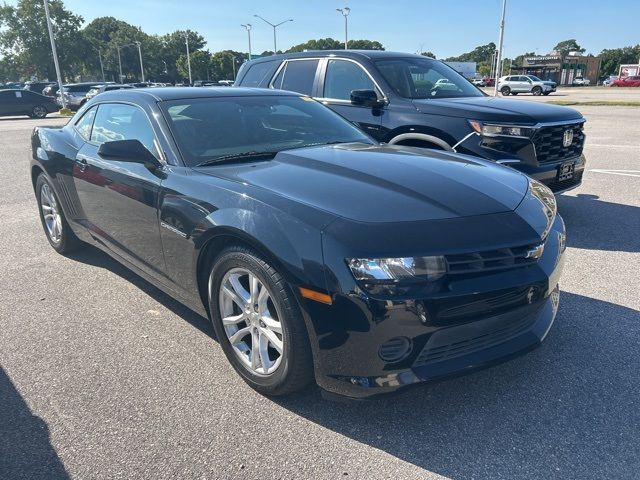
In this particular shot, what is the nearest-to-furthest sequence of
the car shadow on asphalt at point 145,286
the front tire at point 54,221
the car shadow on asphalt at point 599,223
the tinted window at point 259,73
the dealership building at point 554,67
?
the car shadow on asphalt at point 145,286 → the front tire at point 54,221 → the car shadow on asphalt at point 599,223 → the tinted window at point 259,73 → the dealership building at point 554,67

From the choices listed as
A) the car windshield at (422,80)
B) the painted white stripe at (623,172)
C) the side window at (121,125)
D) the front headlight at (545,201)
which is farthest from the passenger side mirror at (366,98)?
the painted white stripe at (623,172)

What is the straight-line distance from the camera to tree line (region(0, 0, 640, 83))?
8169cm

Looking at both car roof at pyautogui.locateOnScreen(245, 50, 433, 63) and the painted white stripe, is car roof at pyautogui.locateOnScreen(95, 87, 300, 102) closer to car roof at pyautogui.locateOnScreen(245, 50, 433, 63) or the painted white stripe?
car roof at pyautogui.locateOnScreen(245, 50, 433, 63)

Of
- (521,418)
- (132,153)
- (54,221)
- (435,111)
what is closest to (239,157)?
(132,153)

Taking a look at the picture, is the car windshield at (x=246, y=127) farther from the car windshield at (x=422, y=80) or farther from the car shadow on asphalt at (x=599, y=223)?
the car shadow on asphalt at (x=599, y=223)

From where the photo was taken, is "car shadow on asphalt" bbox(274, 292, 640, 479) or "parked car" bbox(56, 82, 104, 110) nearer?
"car shadow on asphalt" bbox(274, 292, 640, 479)

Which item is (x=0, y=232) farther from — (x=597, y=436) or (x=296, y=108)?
(x=597, y=436)

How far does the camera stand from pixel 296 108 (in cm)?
398

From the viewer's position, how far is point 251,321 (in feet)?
8.82

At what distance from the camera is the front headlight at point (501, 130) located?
502cm

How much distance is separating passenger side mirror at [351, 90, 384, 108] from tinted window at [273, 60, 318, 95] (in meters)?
1.10

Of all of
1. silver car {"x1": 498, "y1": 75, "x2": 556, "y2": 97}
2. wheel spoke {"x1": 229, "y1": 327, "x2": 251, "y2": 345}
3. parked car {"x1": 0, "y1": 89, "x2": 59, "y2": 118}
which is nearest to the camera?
wheel spoke {"x1": 229, "y1": 327, "x2": 251, "y2": 345}

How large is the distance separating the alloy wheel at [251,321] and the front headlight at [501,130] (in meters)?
3.39

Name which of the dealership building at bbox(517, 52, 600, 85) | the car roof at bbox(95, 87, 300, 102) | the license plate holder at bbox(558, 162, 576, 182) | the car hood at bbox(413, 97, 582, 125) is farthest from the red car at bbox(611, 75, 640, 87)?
the car roof at bbox(95, 87, 300, 102)
